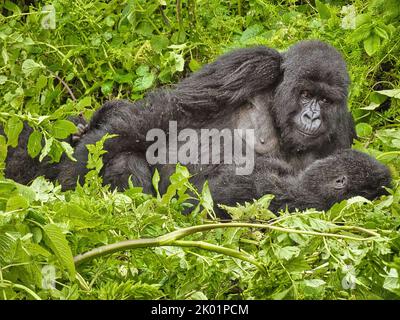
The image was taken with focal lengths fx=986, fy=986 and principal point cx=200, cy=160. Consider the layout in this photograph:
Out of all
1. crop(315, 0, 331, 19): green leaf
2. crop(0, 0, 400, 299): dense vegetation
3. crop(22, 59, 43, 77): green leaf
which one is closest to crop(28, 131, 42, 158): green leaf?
crop(0, 0, 400, 299): dense vegetation

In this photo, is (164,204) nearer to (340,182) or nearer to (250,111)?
(340,182)

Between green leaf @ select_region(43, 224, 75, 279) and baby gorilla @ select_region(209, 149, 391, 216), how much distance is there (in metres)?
2.01

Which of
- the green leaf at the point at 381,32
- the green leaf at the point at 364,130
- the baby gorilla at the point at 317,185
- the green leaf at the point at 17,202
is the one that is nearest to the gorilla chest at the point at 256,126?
the baby gorilla at the point at 317,185

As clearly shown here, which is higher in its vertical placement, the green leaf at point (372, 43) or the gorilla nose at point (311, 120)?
the green leaf at point (372, 43)

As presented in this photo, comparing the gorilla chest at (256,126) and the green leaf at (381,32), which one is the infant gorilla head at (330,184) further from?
the green leaf at (381,32)

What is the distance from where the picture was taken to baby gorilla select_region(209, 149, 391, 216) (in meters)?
4.73

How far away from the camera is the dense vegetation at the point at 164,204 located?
292cm

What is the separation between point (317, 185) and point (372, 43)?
4.57 ft

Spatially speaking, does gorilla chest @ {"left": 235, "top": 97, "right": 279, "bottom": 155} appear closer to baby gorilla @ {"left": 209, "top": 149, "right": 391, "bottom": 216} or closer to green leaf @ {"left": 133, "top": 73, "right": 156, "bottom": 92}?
baby gorilla @ {"left": 209, "top": 149, "right": 391, "bottom": 216}

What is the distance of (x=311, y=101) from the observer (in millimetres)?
5219

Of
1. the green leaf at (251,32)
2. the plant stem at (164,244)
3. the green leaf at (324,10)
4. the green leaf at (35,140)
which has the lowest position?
the plant stem at (164,244)

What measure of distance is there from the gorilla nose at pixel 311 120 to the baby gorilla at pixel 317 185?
0.35m

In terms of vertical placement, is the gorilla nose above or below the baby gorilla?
above

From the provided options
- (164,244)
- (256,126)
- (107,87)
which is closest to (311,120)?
(256,126)
